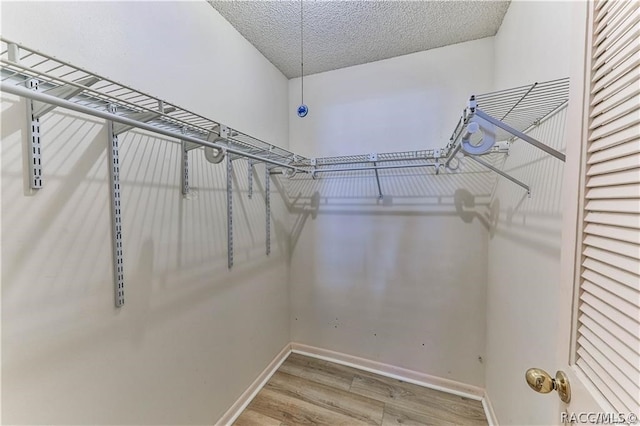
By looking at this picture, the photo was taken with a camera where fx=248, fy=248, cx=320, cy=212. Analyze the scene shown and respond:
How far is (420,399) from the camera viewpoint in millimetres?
1818

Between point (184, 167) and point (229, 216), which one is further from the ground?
point (184, 167)

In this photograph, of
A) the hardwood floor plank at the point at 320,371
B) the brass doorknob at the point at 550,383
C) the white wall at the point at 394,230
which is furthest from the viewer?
the hardwood floor plank at the point at 320,371

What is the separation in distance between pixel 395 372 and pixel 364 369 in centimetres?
25

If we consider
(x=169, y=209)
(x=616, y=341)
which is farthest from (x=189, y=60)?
(x=616, y=341)

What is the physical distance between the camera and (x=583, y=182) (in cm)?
58

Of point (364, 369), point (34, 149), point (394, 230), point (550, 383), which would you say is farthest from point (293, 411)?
point (34, 149)

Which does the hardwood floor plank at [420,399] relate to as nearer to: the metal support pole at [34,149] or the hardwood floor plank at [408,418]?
the hardwood floor plank at [408,418]

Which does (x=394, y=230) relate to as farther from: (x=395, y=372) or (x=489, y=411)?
(x=489, y=411)

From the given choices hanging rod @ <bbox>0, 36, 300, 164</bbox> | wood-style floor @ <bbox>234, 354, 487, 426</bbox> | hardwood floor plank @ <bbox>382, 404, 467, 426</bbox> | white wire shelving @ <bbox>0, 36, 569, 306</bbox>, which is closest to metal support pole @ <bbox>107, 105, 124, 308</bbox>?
white wire shelving @ <bbox>0, 36, 569, 306</bbox>

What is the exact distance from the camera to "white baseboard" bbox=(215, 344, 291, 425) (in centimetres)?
161

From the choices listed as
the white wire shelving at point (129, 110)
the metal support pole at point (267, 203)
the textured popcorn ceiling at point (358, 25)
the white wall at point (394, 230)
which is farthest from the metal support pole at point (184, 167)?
the white wall at point (394, 230)

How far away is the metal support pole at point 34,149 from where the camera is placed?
77 centimetres

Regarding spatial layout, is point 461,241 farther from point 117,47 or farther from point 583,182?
point 117,47

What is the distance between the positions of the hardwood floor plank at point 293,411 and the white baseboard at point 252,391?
4cm
